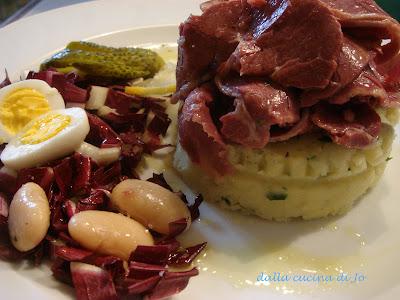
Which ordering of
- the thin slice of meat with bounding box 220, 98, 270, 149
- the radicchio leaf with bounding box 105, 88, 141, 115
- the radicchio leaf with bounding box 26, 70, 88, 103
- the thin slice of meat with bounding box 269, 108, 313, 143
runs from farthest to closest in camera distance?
1. the radicchio leaf with bounding box 105, 88, 141, 115
2. the radicchio leaf with bounding box 26, 70, 88, 103
3. the thin slice of meat with bounding box 269, 108, 313, 143
4. the thin slice of meat with bounding box 220, 98, 270, 149

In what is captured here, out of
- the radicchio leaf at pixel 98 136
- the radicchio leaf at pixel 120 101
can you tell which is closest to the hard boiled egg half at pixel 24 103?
the radicchio leaf at pixel 98 136

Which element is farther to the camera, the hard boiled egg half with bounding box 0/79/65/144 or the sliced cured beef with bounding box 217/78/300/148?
the hard boiled egg half with bounding box 0/79/65/144

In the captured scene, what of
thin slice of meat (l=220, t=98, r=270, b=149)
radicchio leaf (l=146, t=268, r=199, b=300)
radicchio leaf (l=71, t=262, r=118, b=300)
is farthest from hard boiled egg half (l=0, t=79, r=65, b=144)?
radicchio leaf (l=146, t=268, r=199, b=300)

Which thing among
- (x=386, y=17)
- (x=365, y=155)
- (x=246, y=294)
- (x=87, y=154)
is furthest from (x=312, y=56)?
(x=87, y=154)

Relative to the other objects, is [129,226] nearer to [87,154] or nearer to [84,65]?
[87,154]

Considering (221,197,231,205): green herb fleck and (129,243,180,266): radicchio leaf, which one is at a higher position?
(129,243,180,266): radicchio leaf

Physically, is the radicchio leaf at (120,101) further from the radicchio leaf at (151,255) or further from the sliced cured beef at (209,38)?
the radicchio leaf at (151,255)

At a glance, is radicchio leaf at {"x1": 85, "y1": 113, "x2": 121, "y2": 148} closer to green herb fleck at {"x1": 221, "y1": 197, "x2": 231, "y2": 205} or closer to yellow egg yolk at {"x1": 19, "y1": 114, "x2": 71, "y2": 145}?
yellow egg yolk at {"x1": 19, "y1": 114, "x2": 71, "y2": 145}
